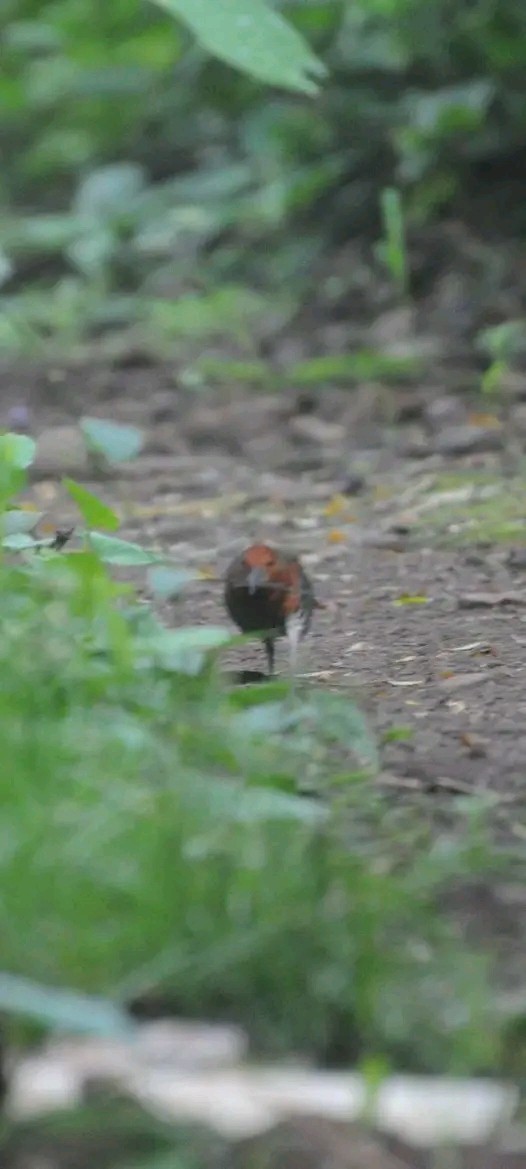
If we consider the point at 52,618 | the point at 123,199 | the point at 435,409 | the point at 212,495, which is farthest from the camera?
the point at 123,199

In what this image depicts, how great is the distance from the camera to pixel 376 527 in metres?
5.09

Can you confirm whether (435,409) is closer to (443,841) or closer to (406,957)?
(443,841)

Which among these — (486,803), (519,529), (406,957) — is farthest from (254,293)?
(406,957)

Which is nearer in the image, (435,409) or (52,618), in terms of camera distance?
(52,618)

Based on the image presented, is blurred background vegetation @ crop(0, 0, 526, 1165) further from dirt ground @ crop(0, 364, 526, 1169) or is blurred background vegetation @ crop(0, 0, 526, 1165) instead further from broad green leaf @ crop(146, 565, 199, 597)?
dirt ground @ crop(0, 364, 526, 1169)

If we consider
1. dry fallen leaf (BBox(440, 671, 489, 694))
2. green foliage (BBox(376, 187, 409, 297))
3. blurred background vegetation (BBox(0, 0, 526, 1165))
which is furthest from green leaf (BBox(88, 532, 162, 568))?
green foliage (BBox(376, 187, 409, 297))

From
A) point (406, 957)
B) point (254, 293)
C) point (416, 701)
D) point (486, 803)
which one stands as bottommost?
point (254, 293)

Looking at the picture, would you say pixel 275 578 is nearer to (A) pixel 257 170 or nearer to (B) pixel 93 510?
(B) pixel 93 510

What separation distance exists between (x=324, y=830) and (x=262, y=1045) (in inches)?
16.4

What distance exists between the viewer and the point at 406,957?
198 cm

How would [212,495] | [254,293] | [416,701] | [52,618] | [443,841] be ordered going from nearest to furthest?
1. [443,841]
2. [52,618]
3. [416,701]
4. [212,495]
5. [254,293]

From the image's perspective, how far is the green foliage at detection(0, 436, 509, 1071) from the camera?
191 centimetres

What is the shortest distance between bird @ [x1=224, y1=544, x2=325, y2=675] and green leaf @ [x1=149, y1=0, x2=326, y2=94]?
1055mm

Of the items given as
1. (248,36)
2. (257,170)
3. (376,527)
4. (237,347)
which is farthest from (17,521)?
(257,170)
